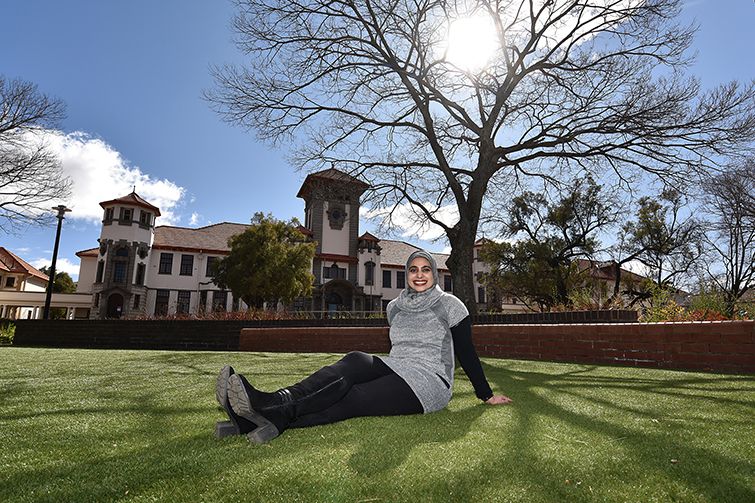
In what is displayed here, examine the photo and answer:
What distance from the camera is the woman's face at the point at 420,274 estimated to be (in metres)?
3.28

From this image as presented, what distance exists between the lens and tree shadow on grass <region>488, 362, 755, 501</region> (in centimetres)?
173

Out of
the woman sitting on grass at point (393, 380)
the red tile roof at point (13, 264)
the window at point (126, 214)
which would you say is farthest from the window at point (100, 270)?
the woman sitting on grass at point (393, 380)

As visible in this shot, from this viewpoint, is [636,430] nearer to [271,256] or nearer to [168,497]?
[168,497]

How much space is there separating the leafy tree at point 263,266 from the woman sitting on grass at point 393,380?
2266 cm

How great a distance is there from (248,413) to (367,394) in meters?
0.85

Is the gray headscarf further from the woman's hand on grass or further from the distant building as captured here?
the distant building

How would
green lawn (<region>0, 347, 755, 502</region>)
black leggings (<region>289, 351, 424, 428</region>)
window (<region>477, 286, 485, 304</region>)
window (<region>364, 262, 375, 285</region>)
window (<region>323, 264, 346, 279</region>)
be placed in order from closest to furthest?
1. green lawn (<region>0, 347, 755, 502</region>)
2. black leggings (<region>289, 351, 424, 428</region>)
3. window (<region>323, 264, 346, 279</region>)
4. window (<region>364, 262, 375, 285</region>)
5. window (<region>477, 286, 485, 304</region>)

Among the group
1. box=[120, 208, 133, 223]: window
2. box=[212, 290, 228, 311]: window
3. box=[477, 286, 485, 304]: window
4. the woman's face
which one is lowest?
the woman's face

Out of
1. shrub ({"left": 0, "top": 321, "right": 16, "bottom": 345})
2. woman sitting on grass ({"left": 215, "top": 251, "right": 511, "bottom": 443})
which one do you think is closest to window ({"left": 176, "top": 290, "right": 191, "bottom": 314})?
shrub ({"left": 0, "top": 321, "right": 16, "bottom": 345})

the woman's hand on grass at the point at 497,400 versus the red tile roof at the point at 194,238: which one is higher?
the red tile roof at the point at 194,238

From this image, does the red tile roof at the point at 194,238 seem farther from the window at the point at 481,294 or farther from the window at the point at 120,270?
the window at the point at 481,294

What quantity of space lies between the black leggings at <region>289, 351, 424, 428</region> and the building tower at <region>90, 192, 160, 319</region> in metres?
37.1

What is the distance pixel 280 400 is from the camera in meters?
2.42

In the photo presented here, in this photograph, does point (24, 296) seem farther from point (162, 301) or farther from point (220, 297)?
point (220, 297)
